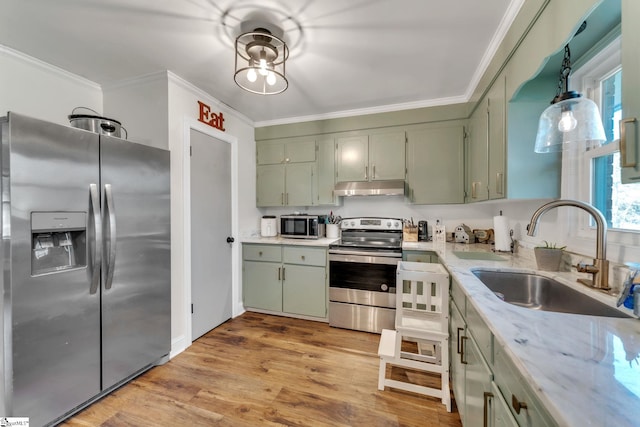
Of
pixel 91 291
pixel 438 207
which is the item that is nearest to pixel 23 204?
pixel 91 291

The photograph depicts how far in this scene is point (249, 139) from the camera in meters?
3.40

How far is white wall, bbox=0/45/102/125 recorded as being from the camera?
6.16 feet

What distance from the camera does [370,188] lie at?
2.95 meters

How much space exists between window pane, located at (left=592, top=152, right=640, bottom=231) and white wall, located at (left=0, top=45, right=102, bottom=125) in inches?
152

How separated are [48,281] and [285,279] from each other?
6.44ft

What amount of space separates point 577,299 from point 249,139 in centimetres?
338

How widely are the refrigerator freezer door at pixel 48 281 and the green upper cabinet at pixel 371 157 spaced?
7.61 ft

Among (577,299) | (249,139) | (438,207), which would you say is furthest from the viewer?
(249,139)

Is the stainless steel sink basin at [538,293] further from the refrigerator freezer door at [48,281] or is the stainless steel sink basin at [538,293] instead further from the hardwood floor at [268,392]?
the refrigerator freezer door at [48,281]

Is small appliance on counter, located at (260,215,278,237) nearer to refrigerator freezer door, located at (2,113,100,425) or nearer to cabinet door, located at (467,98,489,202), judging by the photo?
refrigerator freezer door, located at (2,113,100,425)

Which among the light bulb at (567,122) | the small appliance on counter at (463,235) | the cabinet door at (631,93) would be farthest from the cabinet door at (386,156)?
the cabinet door at (631,93)

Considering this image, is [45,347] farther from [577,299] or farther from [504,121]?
[504,121]

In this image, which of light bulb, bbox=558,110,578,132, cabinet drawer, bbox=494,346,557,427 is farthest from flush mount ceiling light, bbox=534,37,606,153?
cabinet drawer, bbox=494,346,557,427

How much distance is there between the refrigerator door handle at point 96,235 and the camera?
163cm
